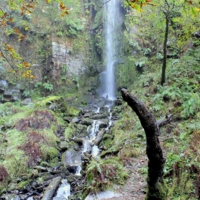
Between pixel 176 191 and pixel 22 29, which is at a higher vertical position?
pixel 22 29

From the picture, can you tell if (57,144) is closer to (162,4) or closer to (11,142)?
(11,142)

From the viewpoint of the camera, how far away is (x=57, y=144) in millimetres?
7461

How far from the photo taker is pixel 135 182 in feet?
12.5

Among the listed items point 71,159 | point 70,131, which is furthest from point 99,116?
point 71,159

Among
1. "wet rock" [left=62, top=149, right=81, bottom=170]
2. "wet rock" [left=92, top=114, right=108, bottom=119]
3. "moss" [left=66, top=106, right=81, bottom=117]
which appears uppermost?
"moss" [left=66, top=106, right=81, bottom=117]

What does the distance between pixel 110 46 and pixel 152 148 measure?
43.9 feet

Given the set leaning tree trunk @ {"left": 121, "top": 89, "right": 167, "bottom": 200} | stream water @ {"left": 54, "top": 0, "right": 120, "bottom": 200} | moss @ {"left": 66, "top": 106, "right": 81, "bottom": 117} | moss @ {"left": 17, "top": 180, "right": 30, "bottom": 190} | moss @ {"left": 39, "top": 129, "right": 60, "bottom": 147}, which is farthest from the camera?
stream water @ {"left": 54, "top": 0, "right": 120, "bottom": 200}

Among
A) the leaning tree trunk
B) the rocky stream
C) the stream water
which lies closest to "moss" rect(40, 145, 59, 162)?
the rocky stream

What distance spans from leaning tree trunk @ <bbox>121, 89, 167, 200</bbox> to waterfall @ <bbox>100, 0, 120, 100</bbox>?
35.0 ft

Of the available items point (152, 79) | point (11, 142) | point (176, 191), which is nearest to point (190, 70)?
point (152, 79)

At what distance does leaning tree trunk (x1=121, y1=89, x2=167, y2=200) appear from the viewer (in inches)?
76.5

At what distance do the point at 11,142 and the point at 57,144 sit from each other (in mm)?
1705

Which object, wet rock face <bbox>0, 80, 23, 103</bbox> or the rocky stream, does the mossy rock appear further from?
wet rock face <bbox>0, 80, 23, 103</bbox>

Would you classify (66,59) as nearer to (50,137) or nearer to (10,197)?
(50,137)
